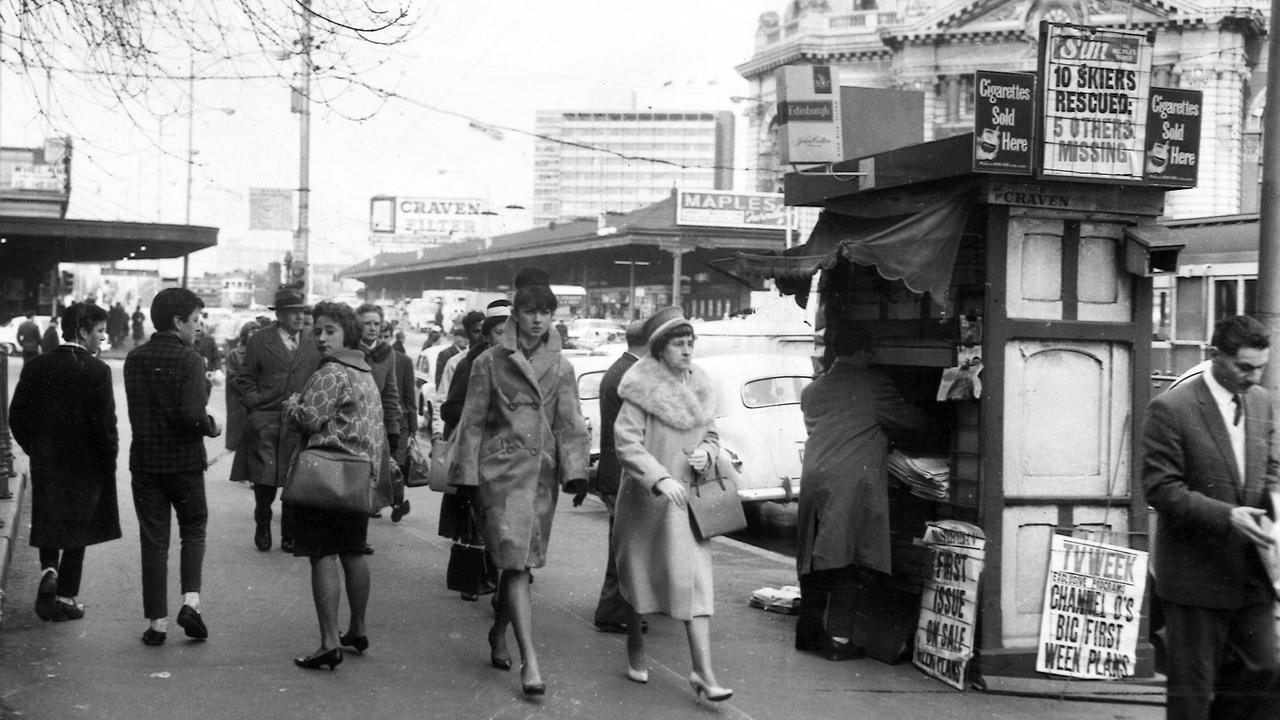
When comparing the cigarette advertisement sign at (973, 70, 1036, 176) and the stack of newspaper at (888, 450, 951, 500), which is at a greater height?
the cigarette advertisement sign at (973, 70, 1036, 176)

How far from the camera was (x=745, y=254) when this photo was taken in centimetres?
814

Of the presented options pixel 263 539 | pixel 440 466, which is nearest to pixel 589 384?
pixel 263 539

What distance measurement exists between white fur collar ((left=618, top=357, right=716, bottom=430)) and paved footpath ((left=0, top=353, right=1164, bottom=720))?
1.30 meters

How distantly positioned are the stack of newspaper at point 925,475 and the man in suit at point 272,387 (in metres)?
4.46

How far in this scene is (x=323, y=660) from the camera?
6.48 metres

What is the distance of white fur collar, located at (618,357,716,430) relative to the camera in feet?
20.6

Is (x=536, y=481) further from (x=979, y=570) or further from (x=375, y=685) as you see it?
(x=979, y=570)

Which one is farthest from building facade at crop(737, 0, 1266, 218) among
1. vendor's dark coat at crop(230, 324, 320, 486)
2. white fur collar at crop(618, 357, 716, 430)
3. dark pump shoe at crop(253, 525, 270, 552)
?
white fur collar at crop(618, 357, 716, 430)

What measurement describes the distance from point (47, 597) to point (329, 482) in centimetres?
217

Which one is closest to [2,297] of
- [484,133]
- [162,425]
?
[484,133]

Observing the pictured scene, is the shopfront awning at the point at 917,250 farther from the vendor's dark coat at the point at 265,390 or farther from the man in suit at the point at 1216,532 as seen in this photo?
the vendor's dark coat at the point at 265,390

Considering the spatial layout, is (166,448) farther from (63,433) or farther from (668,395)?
(668,395)

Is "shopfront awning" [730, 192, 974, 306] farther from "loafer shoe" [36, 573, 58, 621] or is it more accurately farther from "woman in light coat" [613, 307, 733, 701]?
"loafer shoe" [36, 573, 58, 621]

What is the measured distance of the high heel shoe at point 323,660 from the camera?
6457 millimetres
